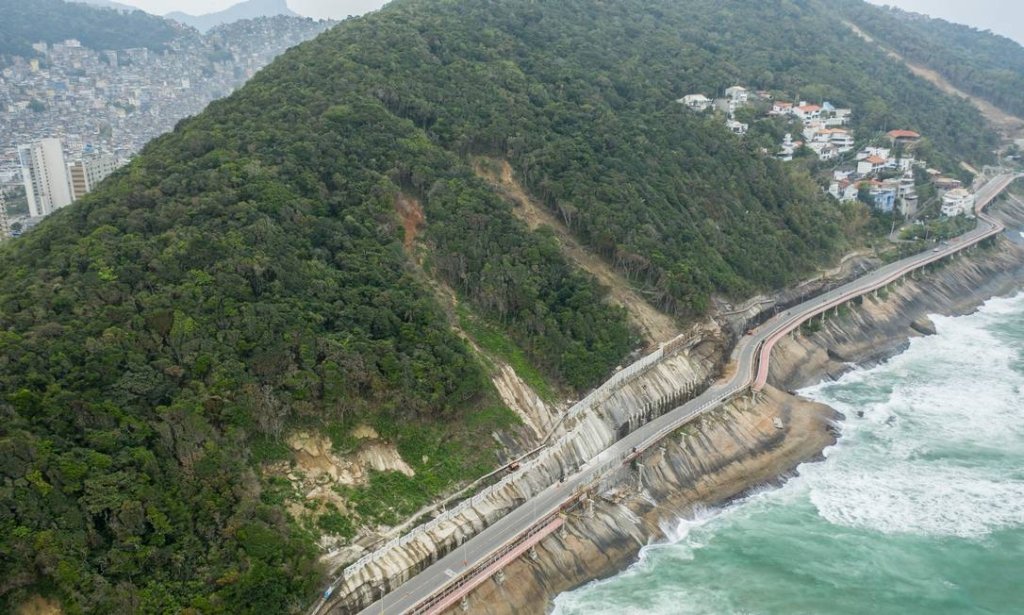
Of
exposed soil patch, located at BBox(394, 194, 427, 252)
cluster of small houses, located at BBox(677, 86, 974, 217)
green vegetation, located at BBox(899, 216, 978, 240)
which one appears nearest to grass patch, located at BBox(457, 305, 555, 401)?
exposed soil patch, located at BBox(394, 194, 427, 252)

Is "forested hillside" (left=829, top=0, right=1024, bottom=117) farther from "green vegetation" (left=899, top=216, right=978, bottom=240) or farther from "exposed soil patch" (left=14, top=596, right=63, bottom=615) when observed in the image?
"exposed soil patch" (left=14, top=596, right=63, bottom=615)

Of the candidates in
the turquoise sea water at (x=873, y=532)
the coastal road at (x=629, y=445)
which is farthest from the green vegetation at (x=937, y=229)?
the turquoise sea water at (x=873, y=532)

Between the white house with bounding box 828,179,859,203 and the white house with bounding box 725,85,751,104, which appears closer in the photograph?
the white house with bounding box 828,179,859,203

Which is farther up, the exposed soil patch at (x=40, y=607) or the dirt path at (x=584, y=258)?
the dirt path at (x=584, y=258)

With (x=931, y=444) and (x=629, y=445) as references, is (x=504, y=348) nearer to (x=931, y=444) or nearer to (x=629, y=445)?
(x=629, y=445)

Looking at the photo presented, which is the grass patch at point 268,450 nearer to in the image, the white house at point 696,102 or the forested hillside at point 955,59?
the white house at point 696,102

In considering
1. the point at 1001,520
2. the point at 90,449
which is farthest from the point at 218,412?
the point at 1001,520

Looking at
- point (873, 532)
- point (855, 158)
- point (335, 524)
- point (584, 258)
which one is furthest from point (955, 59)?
point (335, 524)

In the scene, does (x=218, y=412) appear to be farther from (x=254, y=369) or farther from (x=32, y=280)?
(x=32, y=280)
